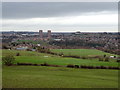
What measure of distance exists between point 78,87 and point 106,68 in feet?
54.0

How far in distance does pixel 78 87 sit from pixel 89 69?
582 inches

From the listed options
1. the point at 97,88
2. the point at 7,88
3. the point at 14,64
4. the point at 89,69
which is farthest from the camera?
the point at 14,64

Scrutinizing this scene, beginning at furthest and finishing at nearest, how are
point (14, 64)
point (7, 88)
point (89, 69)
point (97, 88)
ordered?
1. point (14, 64)
2. point (89, 69)
3. point (97, 88)
4. point (7, 88)

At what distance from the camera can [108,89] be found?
71.3 ft

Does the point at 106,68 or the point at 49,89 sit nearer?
the point at 49,89

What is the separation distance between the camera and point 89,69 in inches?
1468

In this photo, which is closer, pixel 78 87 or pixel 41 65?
pixel 78 87

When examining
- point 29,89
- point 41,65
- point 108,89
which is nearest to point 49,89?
point 29,89

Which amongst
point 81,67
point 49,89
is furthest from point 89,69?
point 49,89

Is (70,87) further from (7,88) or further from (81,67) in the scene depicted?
(81,67)

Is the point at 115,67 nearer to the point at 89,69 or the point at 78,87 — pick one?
the point at 89,69

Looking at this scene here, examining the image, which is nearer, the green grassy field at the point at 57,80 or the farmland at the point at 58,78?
the green grassy field at the point at 57,80

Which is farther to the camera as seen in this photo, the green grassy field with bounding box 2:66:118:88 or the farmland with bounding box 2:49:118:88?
the farmland with bounding box 2:49:118:88

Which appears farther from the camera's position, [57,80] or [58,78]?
[58,78]
